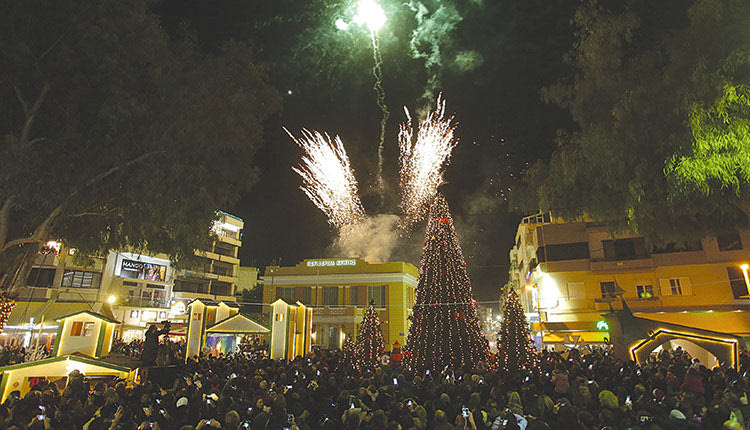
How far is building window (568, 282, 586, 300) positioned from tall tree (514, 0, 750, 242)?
53.9 feet

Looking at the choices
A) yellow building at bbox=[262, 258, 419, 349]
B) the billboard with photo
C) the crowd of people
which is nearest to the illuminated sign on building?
yellow building at bbox=[262, 258, 419, 349]

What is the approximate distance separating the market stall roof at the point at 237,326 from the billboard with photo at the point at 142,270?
23346 mm

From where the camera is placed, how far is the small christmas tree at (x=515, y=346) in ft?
46.5

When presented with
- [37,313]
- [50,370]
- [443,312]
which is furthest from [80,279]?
[443,312]

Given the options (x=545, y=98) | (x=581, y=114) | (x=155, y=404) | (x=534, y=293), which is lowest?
(x=155, y=404)

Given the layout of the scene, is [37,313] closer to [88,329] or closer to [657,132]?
[88,329]

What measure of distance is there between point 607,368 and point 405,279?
2735 centimetres

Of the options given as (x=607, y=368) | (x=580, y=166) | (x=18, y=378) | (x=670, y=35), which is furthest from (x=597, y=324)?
(x=18, y=378)

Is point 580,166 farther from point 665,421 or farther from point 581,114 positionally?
point 665,421

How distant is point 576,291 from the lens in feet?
93.8

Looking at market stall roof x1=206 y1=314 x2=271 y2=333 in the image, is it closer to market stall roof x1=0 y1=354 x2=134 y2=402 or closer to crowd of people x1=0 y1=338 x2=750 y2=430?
crowd of people x1=0 y1=338 x2=750 y2=430

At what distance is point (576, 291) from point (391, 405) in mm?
25200

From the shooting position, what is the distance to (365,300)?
39125 mm

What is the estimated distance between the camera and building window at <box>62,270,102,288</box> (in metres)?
33.5
